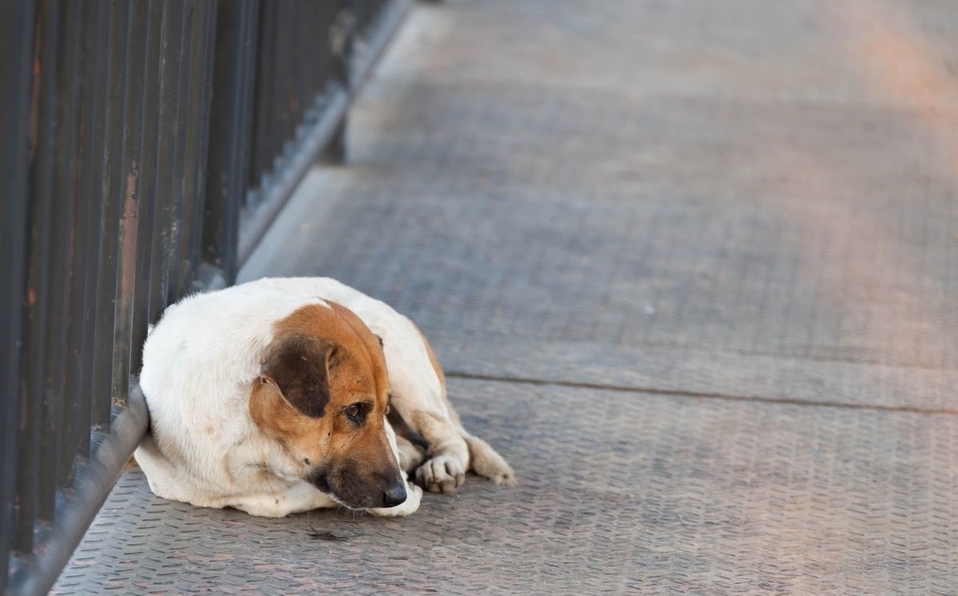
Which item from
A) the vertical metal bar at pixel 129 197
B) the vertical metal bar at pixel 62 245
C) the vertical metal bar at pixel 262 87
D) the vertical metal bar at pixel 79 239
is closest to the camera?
the vertical metal bar at pixel 62 245

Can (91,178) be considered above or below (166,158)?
above

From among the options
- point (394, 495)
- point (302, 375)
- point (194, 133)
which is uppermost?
point (194, 133)

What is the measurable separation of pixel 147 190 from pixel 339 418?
30.6 inches

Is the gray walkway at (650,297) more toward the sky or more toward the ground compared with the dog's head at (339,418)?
more toward the ground

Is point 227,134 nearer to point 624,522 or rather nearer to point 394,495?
point 394,495

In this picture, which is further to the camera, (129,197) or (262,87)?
(262,87)

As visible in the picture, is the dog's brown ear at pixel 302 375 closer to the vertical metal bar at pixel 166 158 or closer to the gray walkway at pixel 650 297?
the gray walkway at pixel 650 297

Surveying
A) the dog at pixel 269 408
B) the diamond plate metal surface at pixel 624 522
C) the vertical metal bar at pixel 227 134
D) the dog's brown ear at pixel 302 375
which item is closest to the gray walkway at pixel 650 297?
the diamond plate metal surface at pixel 624 522

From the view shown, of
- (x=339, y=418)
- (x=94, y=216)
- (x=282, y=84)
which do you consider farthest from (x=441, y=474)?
(x=282, y=84)

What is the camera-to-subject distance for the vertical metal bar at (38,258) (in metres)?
2.67

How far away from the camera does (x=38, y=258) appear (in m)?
2.73

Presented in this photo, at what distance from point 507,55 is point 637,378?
14.3ft

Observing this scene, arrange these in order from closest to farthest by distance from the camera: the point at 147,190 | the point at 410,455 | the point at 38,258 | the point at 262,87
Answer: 1. the point at 38,258
2. the point at 147,190
3. the point at 410,455
4. the point at 262,87

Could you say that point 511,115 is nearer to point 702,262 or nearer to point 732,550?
point 702,262
